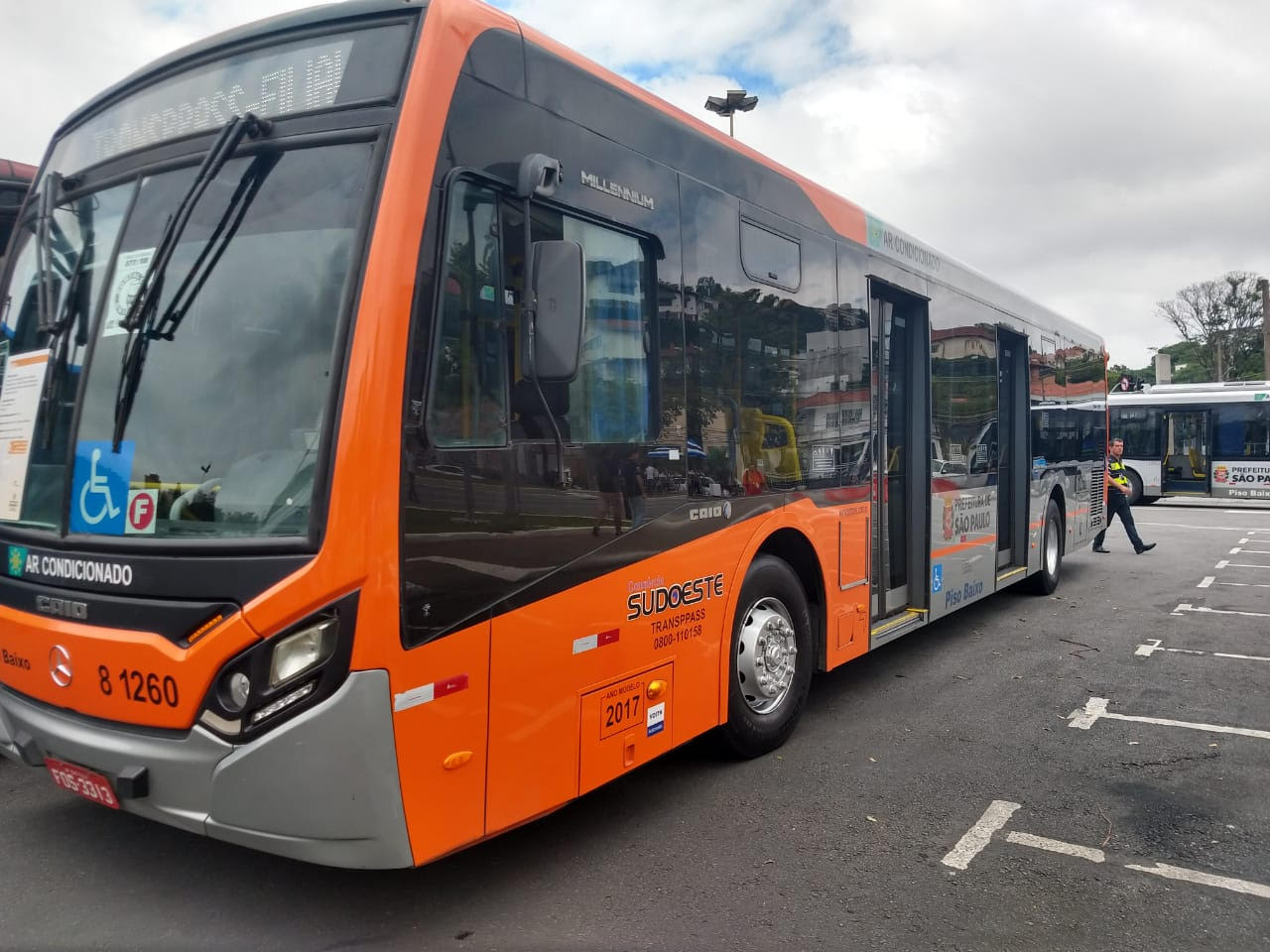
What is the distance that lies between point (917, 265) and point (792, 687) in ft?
11.1

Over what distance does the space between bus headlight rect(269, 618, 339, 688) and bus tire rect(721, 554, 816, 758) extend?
2.31 metres

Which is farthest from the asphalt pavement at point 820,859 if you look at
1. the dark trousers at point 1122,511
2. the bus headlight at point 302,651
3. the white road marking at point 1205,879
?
the dark trousers at point 1122,511

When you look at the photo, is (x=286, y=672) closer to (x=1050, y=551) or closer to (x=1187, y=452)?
(x=1050, y=551)

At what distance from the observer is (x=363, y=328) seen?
9.13ft

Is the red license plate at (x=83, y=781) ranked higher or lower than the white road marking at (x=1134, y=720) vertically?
higher

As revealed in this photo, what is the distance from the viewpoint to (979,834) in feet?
13.3

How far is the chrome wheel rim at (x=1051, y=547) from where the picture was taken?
995 centimetres

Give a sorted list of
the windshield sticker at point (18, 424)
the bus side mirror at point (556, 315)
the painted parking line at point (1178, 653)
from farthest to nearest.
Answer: the painted parking line at point (1178, 653)
the windshield sticker at point (18, 424)
the bus side mirror at point (556, 315)

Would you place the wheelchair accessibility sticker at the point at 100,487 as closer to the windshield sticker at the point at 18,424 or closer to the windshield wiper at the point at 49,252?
the windshield sticker at the point at 18,424

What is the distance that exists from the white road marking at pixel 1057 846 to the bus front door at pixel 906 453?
2.48 metres

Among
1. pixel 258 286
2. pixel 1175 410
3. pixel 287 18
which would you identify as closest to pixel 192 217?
pixel 258 286

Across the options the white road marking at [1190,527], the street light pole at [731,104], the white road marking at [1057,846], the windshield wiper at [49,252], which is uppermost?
the street light pole at [731,104]

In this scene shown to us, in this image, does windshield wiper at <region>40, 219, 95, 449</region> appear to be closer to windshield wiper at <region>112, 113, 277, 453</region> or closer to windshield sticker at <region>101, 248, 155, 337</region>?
windshield sticker at <region>101, 248, 155, 337</region>

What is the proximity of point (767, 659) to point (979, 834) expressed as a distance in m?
1.30
